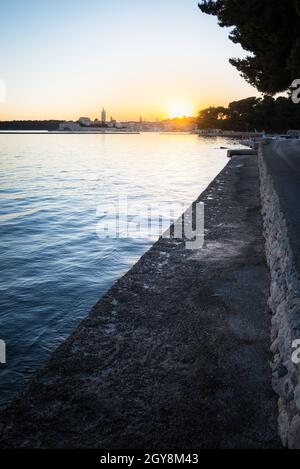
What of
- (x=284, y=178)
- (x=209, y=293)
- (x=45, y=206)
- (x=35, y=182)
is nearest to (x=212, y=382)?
(x=209, y=293)

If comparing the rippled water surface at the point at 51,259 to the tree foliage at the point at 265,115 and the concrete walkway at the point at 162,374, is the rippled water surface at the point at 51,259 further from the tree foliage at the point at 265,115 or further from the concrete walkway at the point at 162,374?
the tree foliage at the point at 265,115

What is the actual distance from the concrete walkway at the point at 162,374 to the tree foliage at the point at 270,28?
11.7 metres

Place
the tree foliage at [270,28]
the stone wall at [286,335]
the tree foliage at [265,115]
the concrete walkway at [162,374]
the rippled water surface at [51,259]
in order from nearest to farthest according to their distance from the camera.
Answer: the stone wall at [286,335], the concrete walkway at [162,374], the rippled water surface at [51,259], the tree foliage at [270,28], the tree foliage at [265,115]

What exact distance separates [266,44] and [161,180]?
15.6 meters

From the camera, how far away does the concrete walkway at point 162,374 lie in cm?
350

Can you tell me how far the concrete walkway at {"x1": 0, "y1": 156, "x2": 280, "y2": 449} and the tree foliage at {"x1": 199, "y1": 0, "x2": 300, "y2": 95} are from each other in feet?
38.4

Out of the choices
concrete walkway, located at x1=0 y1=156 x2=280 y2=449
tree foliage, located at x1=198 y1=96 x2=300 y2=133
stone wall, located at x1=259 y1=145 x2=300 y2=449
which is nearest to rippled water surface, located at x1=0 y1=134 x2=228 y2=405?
concrete walkway, located at x1=0 y1=156 x2=280 y2=449

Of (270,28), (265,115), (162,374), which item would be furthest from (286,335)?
(265,115)

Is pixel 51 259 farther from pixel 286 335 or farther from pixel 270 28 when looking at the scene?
pixel 270 28

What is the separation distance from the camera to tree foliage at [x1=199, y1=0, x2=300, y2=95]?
54.3 ft

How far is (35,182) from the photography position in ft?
98.9

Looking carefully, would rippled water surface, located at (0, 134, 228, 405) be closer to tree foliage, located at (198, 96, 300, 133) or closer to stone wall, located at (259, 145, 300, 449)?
stone wall, located at (259, 145, 300, 449)

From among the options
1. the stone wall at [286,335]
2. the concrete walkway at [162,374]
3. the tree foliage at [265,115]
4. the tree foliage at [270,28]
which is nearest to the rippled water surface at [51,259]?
the concrete walkway at [162,374]
